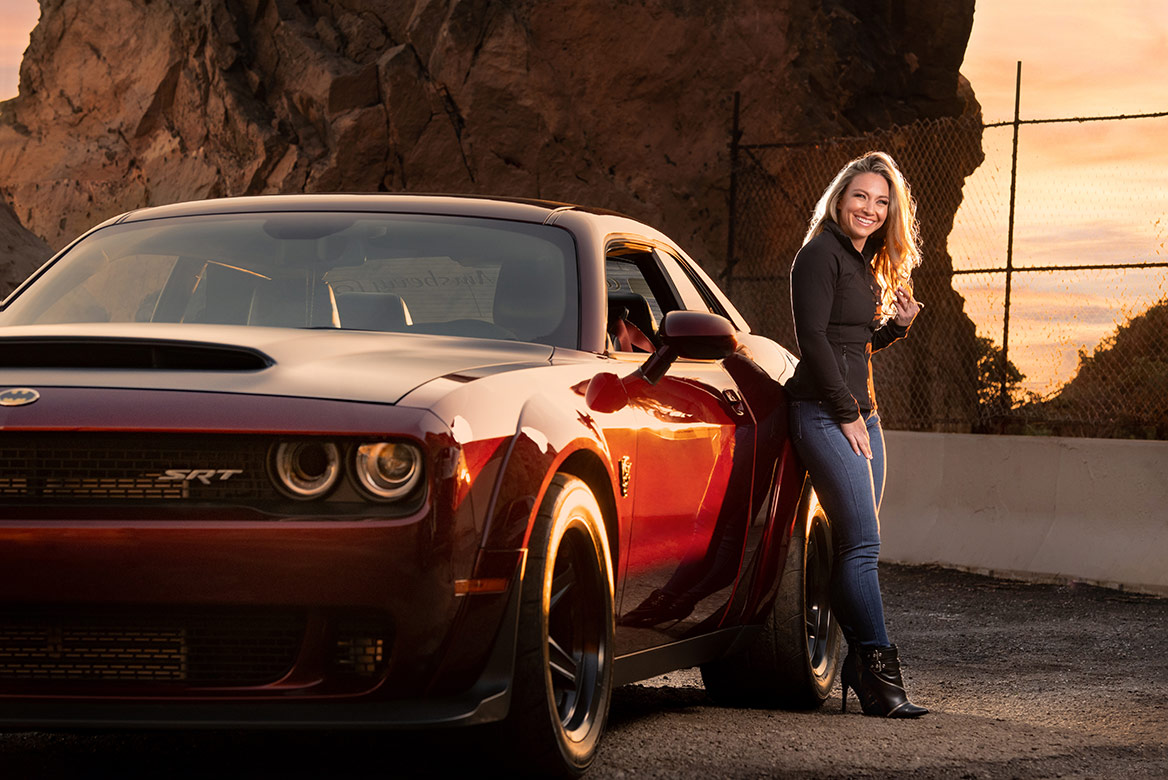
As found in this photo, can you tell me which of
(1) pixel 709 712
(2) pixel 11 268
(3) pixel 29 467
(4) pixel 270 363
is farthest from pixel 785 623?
(2) pixel 11 268

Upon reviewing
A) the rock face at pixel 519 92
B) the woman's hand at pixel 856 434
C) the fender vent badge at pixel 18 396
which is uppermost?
the rock face at pixel 519 92

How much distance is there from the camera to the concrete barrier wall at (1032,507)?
10203 millimetres

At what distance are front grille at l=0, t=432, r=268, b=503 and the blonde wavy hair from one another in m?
3.18

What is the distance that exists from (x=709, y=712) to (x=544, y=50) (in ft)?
35.7

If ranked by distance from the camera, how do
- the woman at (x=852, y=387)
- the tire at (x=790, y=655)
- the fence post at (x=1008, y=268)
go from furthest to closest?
the fence post at (x=1008, y=268)
the tire at (x=790, y=655)
the woman at (x=852, y=387)

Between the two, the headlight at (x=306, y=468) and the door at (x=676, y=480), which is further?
the door at (x=676, y=480)

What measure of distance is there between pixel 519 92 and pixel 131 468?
12.8 m

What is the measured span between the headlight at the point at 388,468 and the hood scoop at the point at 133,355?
42cm

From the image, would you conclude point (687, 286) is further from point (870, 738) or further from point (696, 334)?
point (870, 738)

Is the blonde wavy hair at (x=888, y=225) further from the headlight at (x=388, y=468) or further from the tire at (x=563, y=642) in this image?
the headlight at (x=388, y=468)

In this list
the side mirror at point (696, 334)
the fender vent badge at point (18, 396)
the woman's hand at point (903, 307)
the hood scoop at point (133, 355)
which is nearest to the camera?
the fender vent badge at point (18, 396)

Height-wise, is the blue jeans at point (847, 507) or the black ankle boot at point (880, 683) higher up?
the blue jeans at point (847, 507)

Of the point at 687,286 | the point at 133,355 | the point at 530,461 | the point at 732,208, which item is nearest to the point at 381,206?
the point at 687,286

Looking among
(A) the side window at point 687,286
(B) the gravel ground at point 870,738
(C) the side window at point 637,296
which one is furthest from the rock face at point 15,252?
(C) the side window at point 637,296
